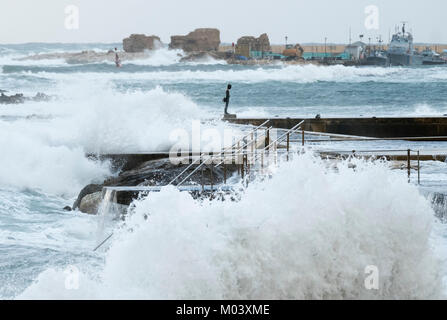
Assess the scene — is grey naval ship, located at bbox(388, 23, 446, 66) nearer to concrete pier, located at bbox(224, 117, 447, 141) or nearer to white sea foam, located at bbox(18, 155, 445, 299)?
concrete pier, located at bbox(224, 117, 447, 141)

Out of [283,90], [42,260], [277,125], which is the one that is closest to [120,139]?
[277,125]

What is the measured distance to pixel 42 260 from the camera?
36.2ft

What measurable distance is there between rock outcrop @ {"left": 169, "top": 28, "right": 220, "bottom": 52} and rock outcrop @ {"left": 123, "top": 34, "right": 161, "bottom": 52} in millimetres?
4286

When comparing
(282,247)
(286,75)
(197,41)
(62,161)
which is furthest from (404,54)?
(282,247)

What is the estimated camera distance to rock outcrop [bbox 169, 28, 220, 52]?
494ft

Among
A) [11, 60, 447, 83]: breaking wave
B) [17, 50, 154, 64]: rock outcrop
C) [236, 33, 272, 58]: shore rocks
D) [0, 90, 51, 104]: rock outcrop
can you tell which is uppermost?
[236, 33, 272, 58]: shore rocks

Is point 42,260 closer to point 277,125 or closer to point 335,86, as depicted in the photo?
point 277,125

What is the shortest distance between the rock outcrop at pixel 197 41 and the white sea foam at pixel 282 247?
143m

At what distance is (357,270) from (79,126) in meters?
14.2

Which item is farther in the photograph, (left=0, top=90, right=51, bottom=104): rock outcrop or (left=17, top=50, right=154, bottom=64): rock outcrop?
(left=17, top=50, right=154, bottom=64): rock outcrop

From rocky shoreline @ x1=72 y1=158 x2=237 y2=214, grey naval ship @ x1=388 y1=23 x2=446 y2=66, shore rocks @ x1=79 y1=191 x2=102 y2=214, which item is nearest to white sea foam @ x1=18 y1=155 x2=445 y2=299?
rocky shoreline @ x1=72 y1=158 x2=237 y2=214

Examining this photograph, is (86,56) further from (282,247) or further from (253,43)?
(282,247)

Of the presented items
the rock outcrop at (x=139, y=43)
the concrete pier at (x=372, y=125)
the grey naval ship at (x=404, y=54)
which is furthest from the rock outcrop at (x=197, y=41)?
the concrete pier at (x=372, y=125)
